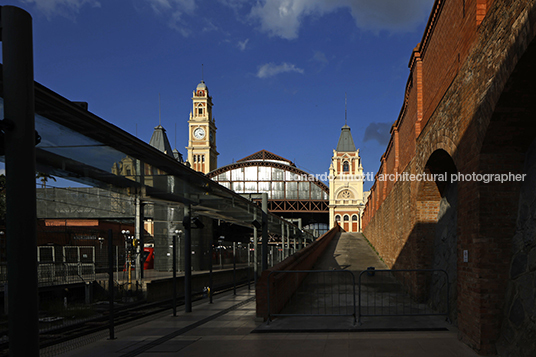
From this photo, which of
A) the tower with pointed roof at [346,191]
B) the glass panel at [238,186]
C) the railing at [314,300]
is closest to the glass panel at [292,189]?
the tower with pointed roof at [346,191]

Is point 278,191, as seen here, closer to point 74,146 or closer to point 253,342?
point 253,342

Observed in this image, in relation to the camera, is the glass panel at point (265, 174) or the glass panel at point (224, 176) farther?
the glass panel at point (224, 176)

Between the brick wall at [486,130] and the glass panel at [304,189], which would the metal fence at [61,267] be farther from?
the glass panel at [304,189]

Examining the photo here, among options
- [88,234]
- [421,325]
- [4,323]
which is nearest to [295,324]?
[421,325]

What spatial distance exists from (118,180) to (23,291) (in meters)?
7.15

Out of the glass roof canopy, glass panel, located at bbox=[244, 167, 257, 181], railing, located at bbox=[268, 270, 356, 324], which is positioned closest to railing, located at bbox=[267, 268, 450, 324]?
railing, located at bbox=[268, 270, 356, 324]

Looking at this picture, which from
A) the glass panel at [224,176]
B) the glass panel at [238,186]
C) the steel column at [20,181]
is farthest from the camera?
the glass panel at [224,176]

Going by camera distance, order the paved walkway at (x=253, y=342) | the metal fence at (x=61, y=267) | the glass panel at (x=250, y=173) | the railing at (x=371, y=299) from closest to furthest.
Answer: the paved walkway at (x=253, y=342) → the railing at (x=371, y=299) → the metal fence at (x=61, y=267) → the glass panel at (x=250, y=173)

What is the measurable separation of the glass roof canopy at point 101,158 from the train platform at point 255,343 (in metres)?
3.50

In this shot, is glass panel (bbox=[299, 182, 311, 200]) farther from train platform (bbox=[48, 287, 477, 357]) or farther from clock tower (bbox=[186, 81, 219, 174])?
train platform (bbox=[48, 287, 477, 357])

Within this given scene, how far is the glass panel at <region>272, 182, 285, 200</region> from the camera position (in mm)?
72625

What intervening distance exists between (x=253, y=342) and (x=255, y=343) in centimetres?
9

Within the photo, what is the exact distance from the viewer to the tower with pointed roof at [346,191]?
73875 millimetres

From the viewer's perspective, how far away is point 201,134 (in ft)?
330
